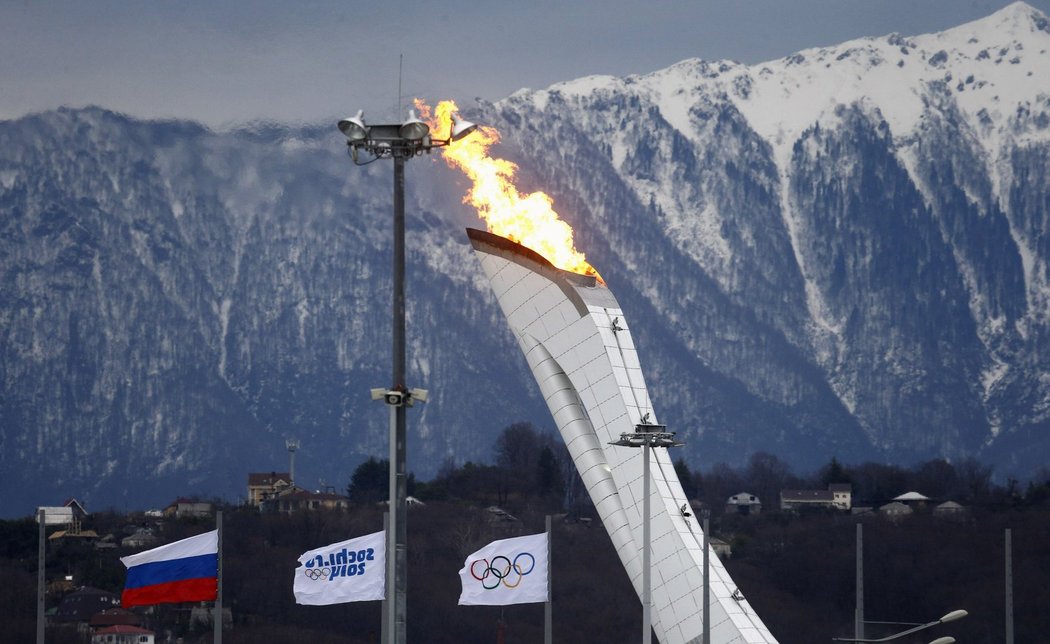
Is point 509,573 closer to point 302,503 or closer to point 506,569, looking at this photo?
point 506,569

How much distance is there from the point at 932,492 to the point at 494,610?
6194cm

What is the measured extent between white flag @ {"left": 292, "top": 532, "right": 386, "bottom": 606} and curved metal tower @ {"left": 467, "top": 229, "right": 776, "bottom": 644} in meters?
18.8

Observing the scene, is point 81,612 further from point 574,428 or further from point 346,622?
point 574,428

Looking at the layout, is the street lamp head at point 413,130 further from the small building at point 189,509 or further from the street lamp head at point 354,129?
the small building at point 189,509

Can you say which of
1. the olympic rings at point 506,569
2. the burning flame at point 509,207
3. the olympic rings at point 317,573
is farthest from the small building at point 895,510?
the olympic rings at point 317,573

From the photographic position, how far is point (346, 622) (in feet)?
365

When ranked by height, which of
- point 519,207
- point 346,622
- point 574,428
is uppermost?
point 519,207

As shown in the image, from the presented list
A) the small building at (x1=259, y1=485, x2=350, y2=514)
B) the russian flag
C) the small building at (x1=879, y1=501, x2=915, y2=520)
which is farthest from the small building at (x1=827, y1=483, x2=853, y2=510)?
the russian flag

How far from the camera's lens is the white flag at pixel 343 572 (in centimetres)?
5166

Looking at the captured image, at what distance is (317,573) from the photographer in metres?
51.9

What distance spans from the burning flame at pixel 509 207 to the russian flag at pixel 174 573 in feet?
66.4

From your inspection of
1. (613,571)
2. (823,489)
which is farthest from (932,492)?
(613,571)

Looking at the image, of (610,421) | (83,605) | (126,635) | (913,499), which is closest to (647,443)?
(610,421)

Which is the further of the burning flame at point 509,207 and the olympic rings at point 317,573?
the burning flame at point 509,207
